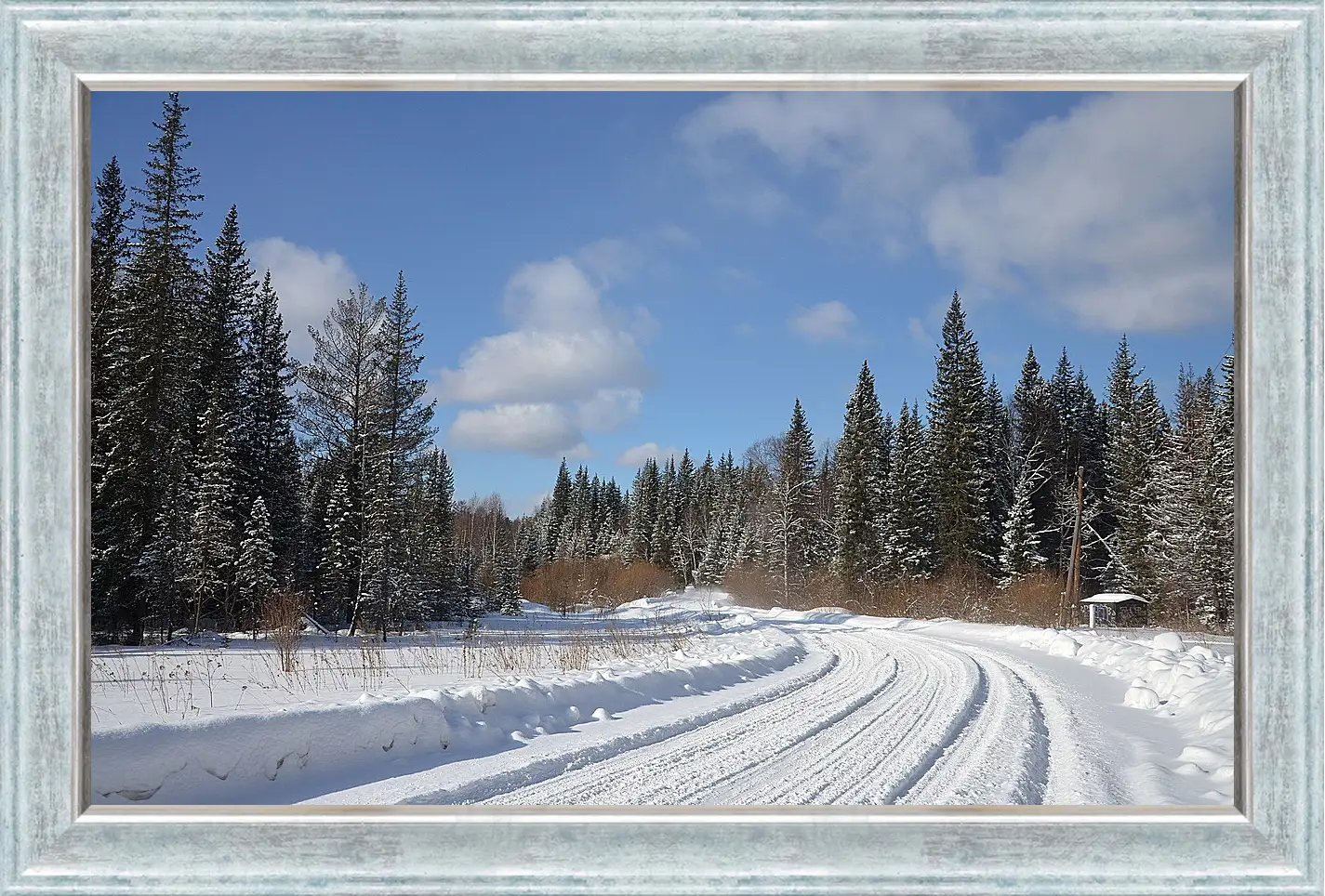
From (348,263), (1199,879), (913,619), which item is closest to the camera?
(1199,879)

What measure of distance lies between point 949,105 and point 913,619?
19.7 meters

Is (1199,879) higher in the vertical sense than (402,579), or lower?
higher

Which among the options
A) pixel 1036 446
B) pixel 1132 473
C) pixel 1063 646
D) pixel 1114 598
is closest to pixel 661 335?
pixel 1036 446

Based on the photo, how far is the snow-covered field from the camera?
3014 mm

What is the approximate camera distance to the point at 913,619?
67.8 feet

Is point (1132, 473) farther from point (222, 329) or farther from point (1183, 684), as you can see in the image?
point (222, 329)

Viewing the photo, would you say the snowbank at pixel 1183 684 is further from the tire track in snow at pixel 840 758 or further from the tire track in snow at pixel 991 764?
the tire track in snow at pixel 991 764

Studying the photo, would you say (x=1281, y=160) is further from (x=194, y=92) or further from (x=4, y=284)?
(x=4, y=284)

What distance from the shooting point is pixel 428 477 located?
585 inches

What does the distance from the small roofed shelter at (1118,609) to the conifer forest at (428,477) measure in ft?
1.40

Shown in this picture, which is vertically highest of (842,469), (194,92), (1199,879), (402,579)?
(194,92)

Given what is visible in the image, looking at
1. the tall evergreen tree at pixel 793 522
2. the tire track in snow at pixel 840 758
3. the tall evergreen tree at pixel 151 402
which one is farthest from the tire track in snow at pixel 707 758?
Result: the tall evergreen tree at pixel 793 522

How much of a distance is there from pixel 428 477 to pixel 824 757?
12412 millimetres

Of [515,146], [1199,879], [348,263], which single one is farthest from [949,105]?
[348,263]
